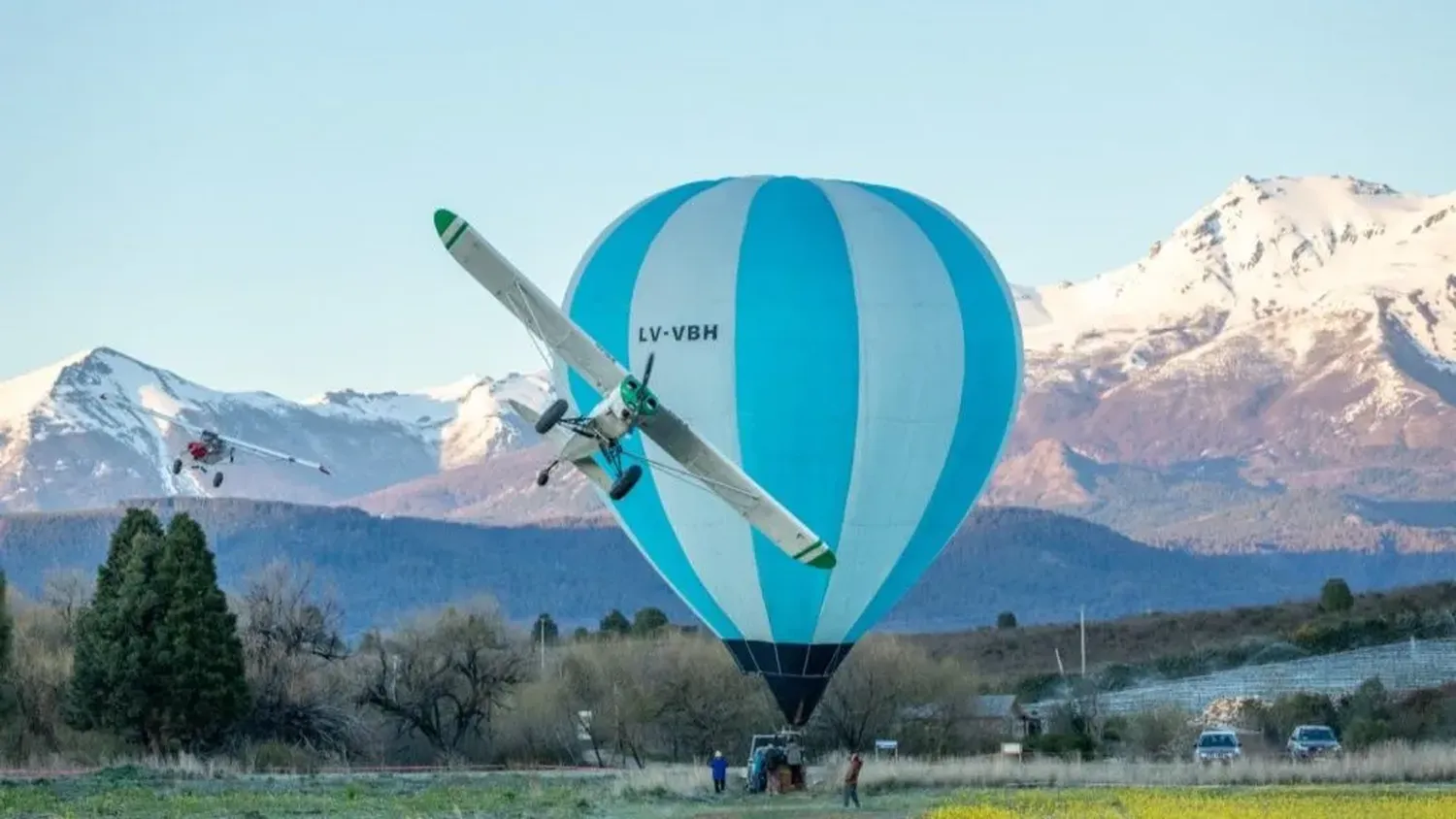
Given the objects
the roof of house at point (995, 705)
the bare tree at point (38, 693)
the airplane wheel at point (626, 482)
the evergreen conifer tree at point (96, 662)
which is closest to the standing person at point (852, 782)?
the airplane wheel at point (626, 482)

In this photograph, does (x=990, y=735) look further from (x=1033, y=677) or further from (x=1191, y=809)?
(x=1191, y=809)

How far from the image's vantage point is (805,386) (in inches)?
2677

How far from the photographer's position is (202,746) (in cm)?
8844

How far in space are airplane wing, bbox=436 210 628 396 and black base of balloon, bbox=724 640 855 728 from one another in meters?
13.5

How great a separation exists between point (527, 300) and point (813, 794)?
675 inches

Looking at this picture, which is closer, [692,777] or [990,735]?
[692,777]

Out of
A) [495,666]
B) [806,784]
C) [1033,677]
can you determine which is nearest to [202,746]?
[495,666]

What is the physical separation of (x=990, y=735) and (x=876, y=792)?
35505 mm

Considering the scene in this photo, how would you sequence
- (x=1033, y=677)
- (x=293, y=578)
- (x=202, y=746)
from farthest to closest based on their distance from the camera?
(x=1033, y=677)
(x=293, y=578)
(x=202, y=746)

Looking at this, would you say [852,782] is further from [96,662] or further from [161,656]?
[96,662]

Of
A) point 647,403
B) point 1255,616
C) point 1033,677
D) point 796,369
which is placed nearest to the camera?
point 647,403

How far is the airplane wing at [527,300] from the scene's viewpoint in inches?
2178

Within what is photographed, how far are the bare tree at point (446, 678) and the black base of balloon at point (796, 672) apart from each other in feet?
100

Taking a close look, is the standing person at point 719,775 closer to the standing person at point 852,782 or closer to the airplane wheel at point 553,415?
the standing person at point 852,782
